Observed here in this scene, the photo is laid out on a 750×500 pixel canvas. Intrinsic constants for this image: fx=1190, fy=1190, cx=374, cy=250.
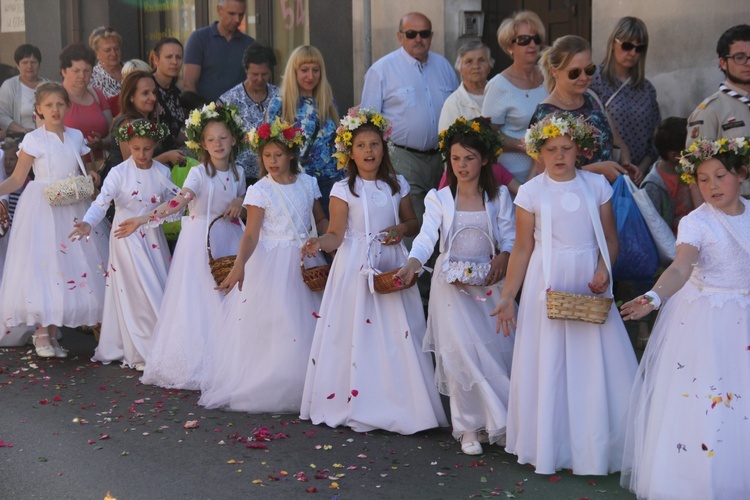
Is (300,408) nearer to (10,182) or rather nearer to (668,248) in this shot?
(668,248)

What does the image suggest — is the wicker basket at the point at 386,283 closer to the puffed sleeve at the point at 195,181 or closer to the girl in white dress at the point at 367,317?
the girl in white dress at the point at 367,317

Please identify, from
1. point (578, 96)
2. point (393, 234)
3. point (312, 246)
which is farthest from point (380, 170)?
point (578, 96)

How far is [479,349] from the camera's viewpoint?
277 inches

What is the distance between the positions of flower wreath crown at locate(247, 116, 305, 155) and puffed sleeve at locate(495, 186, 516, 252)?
68.8 inches

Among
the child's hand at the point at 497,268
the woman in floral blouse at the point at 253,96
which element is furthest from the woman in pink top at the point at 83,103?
the child's hand at the point at 497,268

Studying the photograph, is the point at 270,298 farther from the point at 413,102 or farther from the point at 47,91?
the point at 47,91

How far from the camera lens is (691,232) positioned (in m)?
6.02

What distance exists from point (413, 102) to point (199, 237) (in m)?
2.11

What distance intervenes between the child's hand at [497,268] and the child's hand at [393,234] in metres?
0.78

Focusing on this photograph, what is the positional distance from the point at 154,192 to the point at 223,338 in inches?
70.9

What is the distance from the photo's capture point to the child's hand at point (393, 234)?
7.58 meters

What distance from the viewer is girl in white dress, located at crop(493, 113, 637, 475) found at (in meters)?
6.41

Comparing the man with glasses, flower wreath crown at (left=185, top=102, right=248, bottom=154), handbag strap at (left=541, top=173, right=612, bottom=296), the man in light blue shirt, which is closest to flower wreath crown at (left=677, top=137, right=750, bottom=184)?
handbag strap at (left=541, top=173, right=612, bottom=296)

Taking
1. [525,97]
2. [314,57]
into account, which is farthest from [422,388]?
[314,57]
